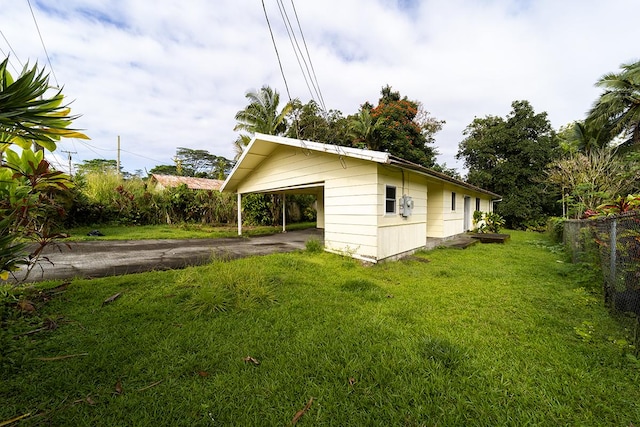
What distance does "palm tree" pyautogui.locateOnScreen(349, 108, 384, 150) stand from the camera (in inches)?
718

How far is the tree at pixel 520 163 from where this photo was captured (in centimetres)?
1786

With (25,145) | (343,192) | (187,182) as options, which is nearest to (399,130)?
(343,192)

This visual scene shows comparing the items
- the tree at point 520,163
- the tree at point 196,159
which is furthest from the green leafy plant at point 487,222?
the tree at point 196,159

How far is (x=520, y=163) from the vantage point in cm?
1822

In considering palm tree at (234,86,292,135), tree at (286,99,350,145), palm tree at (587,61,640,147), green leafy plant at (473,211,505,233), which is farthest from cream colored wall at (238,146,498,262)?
palm tree at (587,61,640,147)

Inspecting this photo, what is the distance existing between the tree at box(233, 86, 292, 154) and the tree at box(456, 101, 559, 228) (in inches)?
635

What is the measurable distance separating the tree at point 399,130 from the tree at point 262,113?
729 cm

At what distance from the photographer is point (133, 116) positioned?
14.7 m

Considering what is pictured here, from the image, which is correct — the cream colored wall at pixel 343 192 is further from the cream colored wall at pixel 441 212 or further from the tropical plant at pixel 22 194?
the tropical plant at pixel 22 194

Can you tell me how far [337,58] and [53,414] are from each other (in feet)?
32.1

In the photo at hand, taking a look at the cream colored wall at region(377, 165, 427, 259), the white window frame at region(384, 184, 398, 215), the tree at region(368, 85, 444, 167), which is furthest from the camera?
the tree at region(368, 85, 444, 167)

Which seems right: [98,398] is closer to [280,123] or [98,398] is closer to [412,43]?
[412,43]

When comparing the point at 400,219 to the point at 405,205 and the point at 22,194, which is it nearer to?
the point at 405,205

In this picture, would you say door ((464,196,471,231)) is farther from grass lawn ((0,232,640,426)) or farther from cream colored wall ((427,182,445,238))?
grass lawn ((0,232,640,426))
